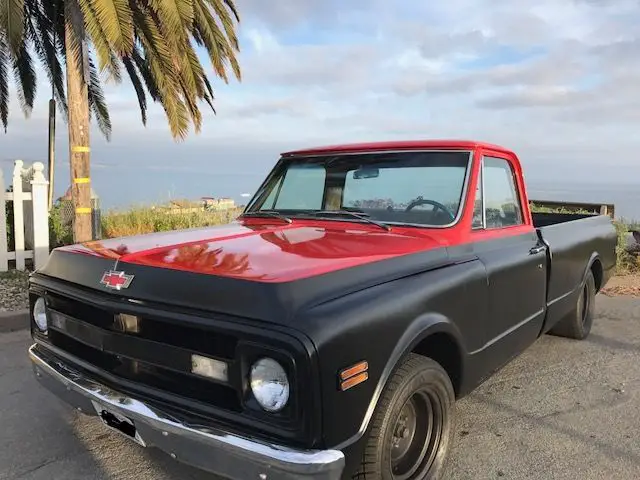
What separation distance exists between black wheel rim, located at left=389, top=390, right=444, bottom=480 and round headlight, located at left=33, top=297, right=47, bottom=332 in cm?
195

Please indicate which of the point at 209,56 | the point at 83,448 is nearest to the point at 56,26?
the point at 209,56

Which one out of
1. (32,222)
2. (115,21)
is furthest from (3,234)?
(115,21)

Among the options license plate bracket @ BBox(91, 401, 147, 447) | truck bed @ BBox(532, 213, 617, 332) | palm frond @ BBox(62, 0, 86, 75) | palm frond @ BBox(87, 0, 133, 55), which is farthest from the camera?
palm frond @ BBox(62, 0, 86, 75)

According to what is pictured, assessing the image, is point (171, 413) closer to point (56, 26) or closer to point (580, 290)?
point (580, 290)

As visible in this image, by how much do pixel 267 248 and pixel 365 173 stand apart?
1269 mm

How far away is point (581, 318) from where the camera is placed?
17.2ft

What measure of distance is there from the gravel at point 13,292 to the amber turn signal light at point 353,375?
16.4ft

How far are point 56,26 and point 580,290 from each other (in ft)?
33.5

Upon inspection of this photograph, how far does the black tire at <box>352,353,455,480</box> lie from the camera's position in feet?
7.61

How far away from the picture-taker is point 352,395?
215cm

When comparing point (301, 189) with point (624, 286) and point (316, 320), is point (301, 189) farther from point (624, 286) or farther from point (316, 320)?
point (624, 286)

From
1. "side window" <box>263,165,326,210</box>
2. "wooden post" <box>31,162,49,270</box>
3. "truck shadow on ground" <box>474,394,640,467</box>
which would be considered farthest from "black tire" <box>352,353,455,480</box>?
"wooden post" <box>31,162,49,270</box>

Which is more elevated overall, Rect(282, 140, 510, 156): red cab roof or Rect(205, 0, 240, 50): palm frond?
Rect(205, 0, 240, 50): palm frond

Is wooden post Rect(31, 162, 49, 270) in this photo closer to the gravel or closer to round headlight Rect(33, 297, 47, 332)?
the gravel
